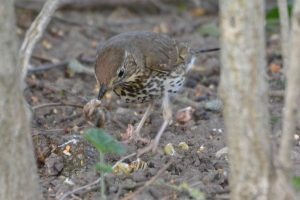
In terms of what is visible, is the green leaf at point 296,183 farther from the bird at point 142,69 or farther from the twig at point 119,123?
the twig at point 119,123

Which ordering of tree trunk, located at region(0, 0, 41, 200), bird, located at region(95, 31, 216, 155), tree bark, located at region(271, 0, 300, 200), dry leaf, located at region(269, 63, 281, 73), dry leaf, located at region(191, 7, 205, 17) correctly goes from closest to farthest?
tree bark, located at region(271, 0, 300, 200)
tree trunk, located at region(0, 0, 41, 200)
bird, located at region(95, 31, 216, 155)
dry leaf, located at region(269, 63, 281, 73)
dry leaf, located at region(191, 7, 205, 17)

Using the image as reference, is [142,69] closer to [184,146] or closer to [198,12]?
[184,146]

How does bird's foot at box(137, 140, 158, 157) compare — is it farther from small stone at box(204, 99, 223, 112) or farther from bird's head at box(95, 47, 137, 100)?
small stone at box(204, 99, 223, 112)

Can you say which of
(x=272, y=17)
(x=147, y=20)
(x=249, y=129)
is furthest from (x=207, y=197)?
(x=147, y=20)

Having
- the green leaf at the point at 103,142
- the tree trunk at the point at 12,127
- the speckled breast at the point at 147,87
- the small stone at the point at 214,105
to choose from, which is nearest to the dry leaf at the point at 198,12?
the small stone at the point at 214,105

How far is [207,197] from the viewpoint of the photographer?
14.3 ft

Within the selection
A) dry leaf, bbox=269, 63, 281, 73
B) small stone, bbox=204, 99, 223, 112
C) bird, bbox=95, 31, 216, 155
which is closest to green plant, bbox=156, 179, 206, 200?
bird, bbox=95, 31, 216, 155

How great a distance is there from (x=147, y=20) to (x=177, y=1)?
0.65 meters

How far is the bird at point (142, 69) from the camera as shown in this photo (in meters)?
5.64

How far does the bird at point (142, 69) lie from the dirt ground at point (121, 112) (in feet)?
0.78

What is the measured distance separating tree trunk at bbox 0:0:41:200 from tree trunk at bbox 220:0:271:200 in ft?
3.11

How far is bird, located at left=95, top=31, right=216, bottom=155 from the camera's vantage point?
5.64 m

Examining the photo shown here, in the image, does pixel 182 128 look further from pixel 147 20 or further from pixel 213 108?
pixel 147 20

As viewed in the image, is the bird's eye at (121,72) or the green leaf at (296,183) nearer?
the green leaf at (296,183)
